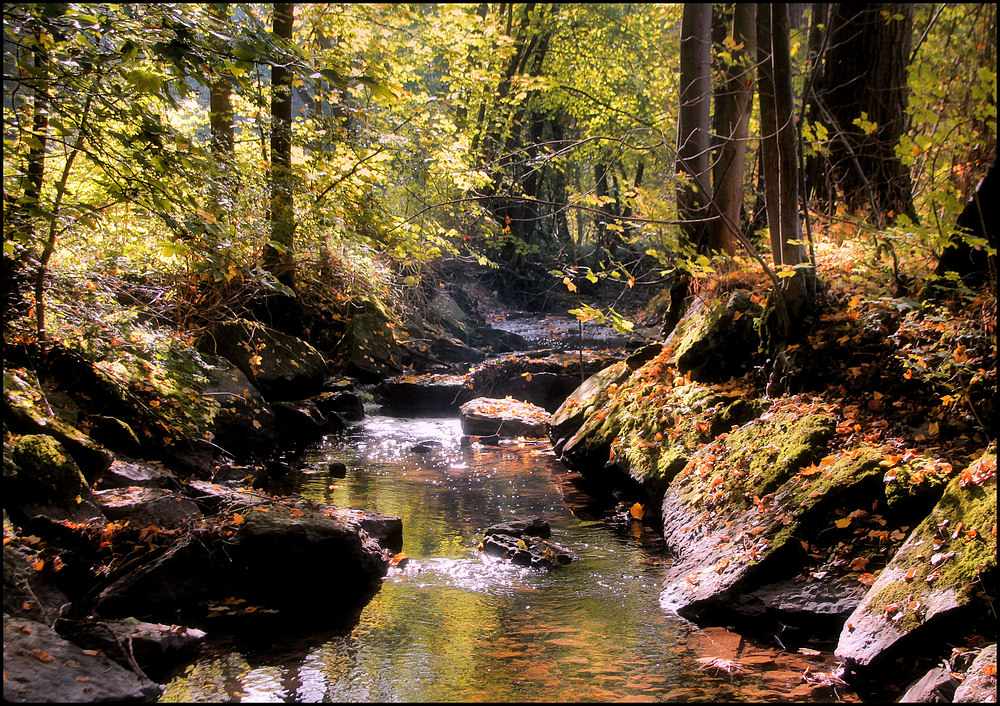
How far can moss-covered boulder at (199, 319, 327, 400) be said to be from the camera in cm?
1047

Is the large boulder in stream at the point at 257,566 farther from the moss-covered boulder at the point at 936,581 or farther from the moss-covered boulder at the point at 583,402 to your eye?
the moss-covered boulder at the point at 583,402

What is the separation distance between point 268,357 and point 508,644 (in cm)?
803

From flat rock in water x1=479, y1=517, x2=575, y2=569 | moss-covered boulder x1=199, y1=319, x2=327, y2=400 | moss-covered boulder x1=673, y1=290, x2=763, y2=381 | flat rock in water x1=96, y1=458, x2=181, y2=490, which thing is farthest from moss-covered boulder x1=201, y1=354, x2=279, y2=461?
moss-covered boulder x1=673, y1=290, x2=763, y2=381

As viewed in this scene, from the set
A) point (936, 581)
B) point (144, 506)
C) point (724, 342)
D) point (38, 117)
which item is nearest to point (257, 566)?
point (144, 506)

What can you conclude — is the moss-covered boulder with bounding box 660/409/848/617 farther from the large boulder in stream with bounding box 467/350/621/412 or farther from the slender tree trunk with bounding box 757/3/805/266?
the large boulder in stream with bounding box 467/350/621/412

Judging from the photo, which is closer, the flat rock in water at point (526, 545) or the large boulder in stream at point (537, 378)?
the flat rock in water at point (526, 545)

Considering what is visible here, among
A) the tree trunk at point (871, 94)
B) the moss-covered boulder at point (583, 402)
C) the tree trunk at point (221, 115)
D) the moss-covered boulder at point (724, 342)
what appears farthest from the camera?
the moss-covered boulder at point (583, 402)

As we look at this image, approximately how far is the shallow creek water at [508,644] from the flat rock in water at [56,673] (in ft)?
0.82

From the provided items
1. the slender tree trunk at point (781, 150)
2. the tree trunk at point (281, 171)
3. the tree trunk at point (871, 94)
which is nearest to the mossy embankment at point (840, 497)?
the slender tree trunk at point (781, 150)

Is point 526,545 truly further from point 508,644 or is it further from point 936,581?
point 936,581

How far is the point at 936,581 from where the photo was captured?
3.51 m

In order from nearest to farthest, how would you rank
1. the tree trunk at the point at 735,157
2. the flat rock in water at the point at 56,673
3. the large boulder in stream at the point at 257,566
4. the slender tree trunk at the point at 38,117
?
the flat rock in water at the point at 56,673 < the slender tree trunk at the point at 38,117 < the large boulder in stream at the point at 257,566 < the tree trunk at the point at 735,157

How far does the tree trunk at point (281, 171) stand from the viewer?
26.9ft

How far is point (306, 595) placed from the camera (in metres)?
5.00
